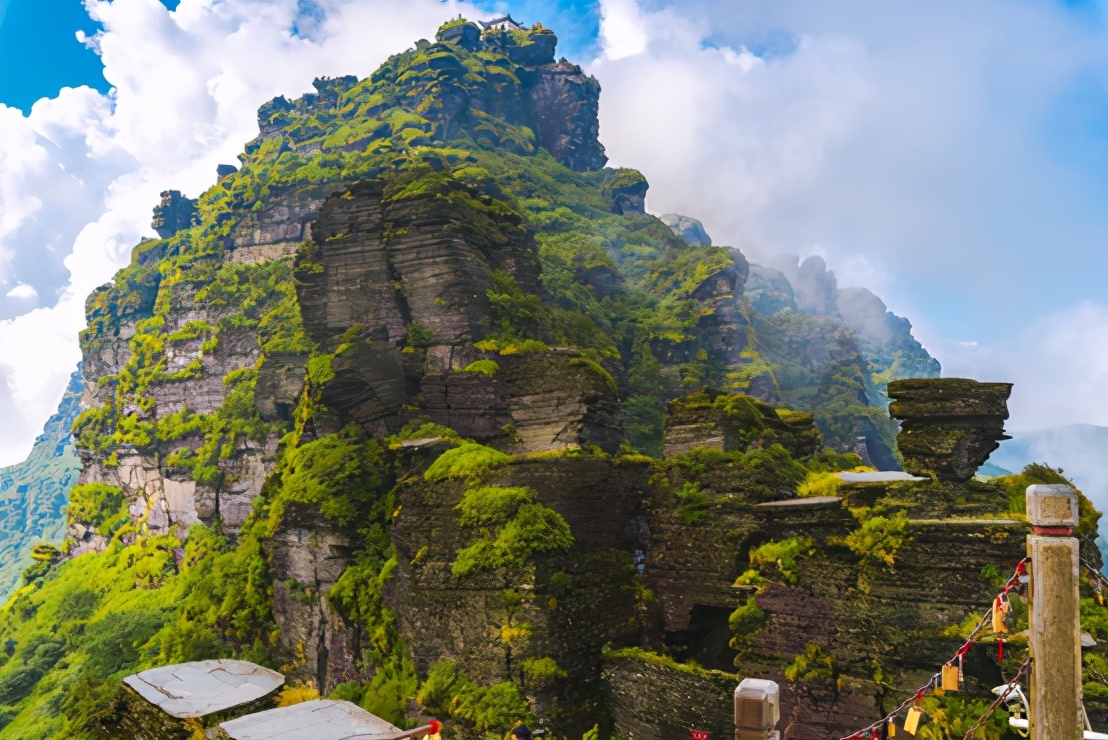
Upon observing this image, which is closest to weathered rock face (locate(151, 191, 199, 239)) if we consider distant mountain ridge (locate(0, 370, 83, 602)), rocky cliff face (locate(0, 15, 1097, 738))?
rocky cliff face (locate(0, 15, 1097, 738))

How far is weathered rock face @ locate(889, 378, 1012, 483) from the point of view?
1630cm

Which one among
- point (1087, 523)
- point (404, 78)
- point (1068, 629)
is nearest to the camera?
point (1068, 629)

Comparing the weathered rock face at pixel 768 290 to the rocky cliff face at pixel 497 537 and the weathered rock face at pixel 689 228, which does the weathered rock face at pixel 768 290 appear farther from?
the rocky cliff face at pixel 497 537

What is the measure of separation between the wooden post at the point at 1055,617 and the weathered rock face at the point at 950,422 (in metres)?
11.3

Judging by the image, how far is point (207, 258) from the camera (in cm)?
6481

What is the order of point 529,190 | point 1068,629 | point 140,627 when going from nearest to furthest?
1. point 1068,629
2. point 140,627
3. point 529,190

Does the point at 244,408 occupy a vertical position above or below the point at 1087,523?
above

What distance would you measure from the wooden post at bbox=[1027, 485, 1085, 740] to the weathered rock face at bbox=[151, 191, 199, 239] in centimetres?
8589

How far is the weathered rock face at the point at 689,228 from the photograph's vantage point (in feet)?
396

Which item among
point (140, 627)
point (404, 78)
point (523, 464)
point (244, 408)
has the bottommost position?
point (140, 627)

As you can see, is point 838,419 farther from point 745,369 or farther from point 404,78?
point 404,78

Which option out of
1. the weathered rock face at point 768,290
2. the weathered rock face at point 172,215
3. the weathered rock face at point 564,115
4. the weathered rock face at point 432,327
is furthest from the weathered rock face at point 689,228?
the weathered rock face at point 432,327

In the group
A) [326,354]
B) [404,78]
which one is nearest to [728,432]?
[326,354]

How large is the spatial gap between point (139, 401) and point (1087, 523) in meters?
60.6
